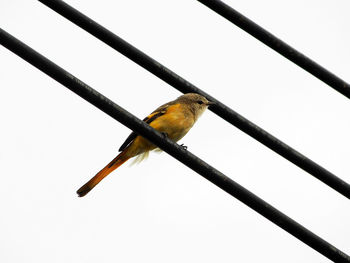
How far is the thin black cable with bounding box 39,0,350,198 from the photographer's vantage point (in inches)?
99.6

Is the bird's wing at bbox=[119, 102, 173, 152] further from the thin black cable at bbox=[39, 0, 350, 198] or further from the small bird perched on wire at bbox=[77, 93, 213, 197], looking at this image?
the thin black cable at bbox=[39, 0, 350, 198]

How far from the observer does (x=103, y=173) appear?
455 centimetres

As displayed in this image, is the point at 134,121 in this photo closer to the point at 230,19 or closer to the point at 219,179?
the point at 219,179

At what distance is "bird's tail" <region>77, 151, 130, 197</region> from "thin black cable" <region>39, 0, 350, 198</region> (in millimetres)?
1876

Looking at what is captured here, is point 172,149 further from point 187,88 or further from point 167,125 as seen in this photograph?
point 167,125

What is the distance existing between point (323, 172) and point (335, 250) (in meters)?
0.49

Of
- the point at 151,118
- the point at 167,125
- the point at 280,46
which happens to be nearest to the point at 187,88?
the point at 280,46

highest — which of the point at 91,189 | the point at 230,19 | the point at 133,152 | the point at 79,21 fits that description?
the point at 230,19

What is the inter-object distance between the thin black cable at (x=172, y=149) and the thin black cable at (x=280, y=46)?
0.99m

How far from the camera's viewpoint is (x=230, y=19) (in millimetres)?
2738

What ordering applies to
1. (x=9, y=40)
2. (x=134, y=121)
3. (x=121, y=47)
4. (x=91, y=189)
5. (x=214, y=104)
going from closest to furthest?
(x=9, y=40)
(x=134, y=121)
(x=121, y=47)
(x=214, y=104)
(x=91, y=189)

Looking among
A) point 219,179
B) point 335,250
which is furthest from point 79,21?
point 335,250

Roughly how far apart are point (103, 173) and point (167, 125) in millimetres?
994

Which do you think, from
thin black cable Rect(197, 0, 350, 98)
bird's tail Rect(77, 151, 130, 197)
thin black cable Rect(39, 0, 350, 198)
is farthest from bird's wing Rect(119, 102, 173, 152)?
thin black cable Rect(197, 0, 350, 98)
